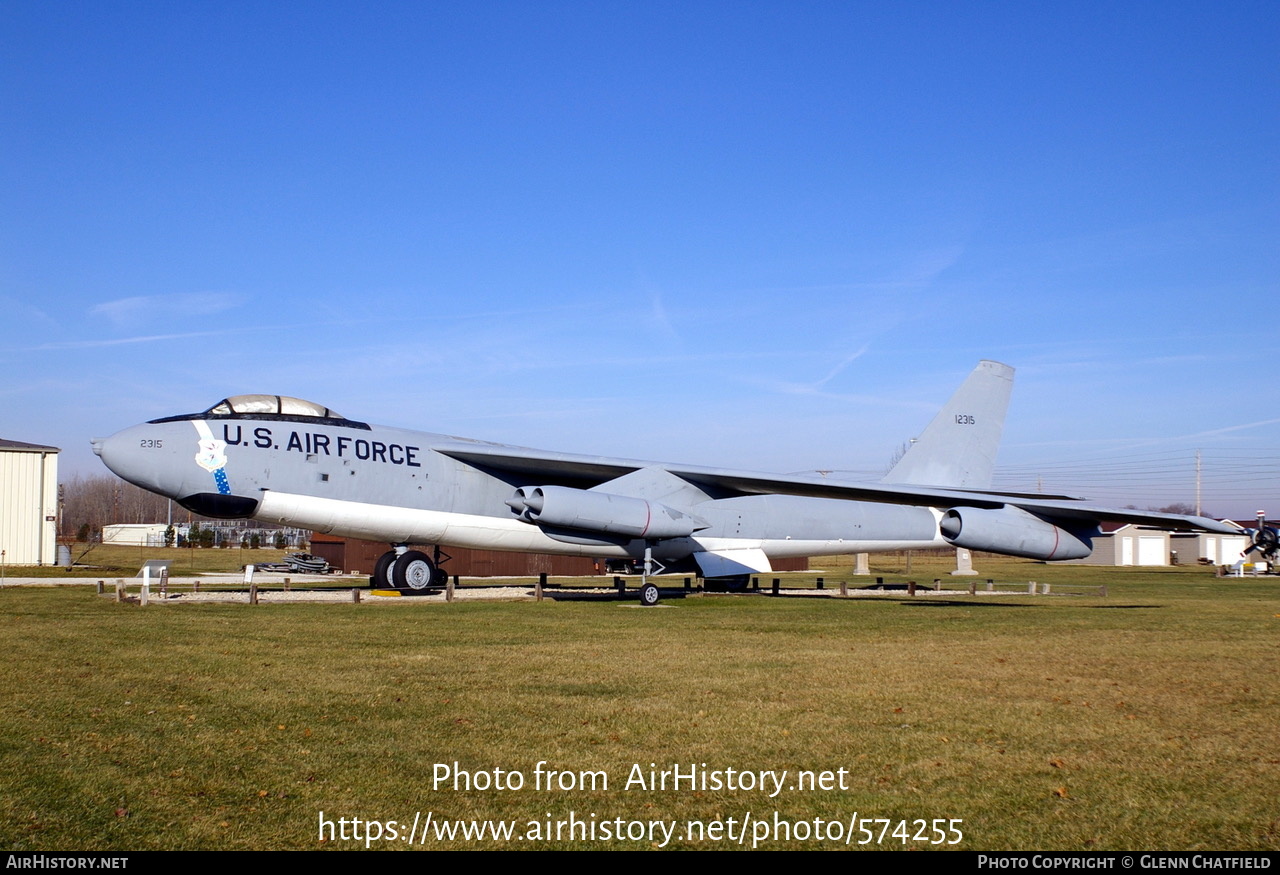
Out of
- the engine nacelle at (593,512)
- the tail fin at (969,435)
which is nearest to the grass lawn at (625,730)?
the engine nacelle at (593,512)

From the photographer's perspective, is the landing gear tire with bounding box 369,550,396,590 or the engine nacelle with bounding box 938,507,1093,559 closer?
the engine nacelle with bounding box 938,507,1093,559

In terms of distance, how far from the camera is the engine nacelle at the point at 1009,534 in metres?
20.0

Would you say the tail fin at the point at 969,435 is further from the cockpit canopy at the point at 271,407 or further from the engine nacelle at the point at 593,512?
the cockpit canopy at the point at 271,407

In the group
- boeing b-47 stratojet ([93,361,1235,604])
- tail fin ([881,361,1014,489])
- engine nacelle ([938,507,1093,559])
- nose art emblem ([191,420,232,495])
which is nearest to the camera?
nose art emblem ([191,420,232,495])

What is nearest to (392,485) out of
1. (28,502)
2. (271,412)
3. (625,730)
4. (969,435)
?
(271,412)

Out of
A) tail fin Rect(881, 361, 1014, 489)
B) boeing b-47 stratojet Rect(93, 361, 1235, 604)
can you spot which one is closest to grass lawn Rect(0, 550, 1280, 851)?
boeing b-47 stratojet Rect(93, 361, 1235, 604)

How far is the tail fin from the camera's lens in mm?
25391

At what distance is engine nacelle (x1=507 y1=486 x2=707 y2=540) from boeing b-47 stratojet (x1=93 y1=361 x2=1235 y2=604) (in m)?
0.03

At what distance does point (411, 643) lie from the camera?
13.0 metres

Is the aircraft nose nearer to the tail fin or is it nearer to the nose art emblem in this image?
the nose art emblem

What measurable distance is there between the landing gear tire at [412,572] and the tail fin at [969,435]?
12.6 m

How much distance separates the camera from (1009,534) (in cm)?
2019

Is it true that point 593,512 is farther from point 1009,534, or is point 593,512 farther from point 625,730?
point 625,730
